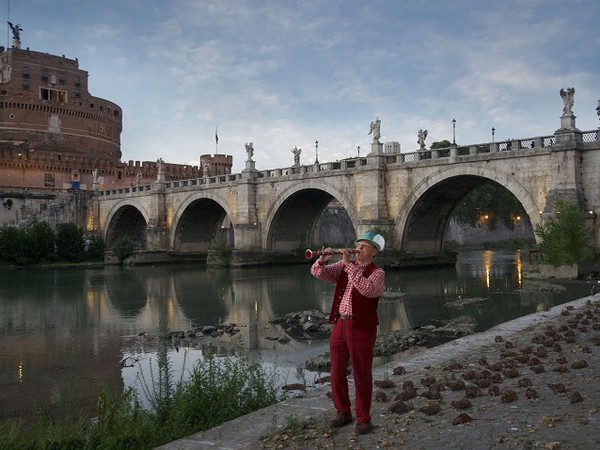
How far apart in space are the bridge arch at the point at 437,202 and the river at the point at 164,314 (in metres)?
2.87

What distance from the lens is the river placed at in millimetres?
11039

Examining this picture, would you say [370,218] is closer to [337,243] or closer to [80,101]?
[337,243]

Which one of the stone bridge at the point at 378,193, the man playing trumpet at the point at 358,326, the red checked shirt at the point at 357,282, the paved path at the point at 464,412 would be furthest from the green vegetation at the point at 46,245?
the man playing trumpet at the point at 358,326

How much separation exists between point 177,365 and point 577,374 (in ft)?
25.3

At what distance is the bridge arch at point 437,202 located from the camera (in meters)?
29.0

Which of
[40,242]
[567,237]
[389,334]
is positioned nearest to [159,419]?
[389,334]

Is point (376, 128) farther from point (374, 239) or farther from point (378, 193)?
point (374, 239)

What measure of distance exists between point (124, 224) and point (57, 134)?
18344mm

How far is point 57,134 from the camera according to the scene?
72625mm

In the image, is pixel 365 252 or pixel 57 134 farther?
pixel 57 134

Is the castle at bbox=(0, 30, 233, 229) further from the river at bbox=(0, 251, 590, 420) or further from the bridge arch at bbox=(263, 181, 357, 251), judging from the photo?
the river at bbox=(0, 251, 590, 420)

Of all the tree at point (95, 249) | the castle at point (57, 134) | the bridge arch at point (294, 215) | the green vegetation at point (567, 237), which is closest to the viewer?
the green vegetation at point (567, 237)

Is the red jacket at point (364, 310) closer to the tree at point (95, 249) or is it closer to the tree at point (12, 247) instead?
the tree at point (12, 247)

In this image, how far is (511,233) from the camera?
240ft
